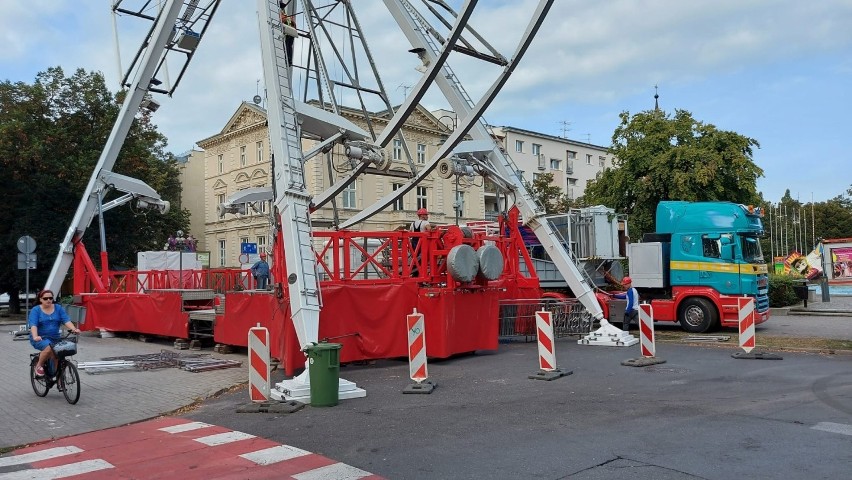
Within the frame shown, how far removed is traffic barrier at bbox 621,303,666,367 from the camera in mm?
12625

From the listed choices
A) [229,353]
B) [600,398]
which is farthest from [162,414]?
[229,353]

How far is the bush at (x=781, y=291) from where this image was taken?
2770cm

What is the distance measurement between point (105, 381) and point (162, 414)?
3.52 metres

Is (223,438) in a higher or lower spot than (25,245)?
lower

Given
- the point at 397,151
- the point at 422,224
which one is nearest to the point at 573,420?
the point at 422,224

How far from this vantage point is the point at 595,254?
21016mm

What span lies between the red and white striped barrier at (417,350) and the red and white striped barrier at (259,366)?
7.34 ft

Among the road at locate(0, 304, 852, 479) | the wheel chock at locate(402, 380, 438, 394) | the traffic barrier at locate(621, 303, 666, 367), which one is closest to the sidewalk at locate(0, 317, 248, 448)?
the road at locate(0, 304, 852, 479)

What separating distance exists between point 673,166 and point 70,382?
29066 mm

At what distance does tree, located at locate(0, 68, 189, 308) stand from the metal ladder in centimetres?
2344

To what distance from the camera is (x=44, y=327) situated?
33.6 feet

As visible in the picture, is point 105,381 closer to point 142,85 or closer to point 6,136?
point 142,85

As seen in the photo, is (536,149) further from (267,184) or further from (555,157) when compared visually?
(267,184)

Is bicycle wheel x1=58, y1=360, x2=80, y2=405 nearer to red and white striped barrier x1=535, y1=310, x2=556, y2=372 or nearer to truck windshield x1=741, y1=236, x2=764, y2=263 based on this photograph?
red and white striped barrier x1=535, y1=310, x2=556, y2=372
